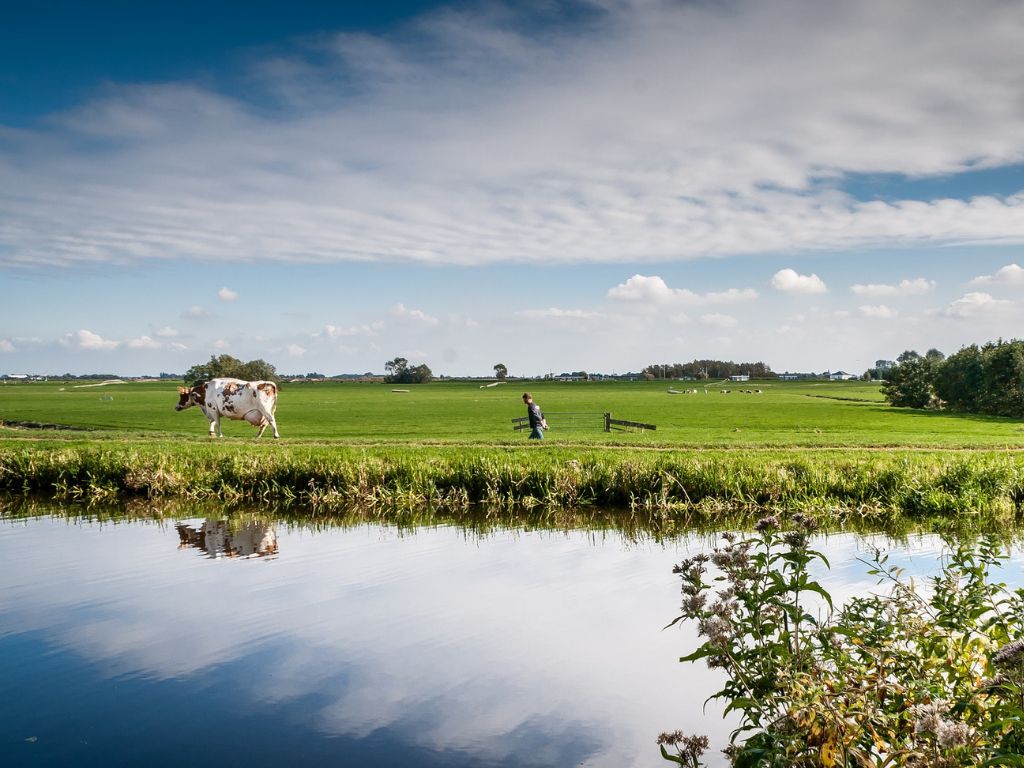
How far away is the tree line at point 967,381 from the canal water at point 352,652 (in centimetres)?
5759

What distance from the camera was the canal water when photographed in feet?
27.8

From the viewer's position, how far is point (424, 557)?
17.0 meters

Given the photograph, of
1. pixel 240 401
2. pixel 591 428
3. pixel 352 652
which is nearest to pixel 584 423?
pixel 591 428

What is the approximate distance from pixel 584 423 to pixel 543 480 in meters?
29.7

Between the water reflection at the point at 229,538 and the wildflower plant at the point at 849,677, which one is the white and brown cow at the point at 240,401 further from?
the wildflower plant at the point at 849,677

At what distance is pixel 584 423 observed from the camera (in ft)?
175

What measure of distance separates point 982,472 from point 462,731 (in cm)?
1971

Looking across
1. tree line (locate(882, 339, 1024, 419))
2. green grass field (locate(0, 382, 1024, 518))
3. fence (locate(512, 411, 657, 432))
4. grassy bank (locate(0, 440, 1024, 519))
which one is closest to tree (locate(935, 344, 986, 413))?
tree line (locate(882, 339, 1024, 419))

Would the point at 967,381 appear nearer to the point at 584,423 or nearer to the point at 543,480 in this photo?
the point at 584,423

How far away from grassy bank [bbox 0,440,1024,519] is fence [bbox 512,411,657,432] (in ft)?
56.7

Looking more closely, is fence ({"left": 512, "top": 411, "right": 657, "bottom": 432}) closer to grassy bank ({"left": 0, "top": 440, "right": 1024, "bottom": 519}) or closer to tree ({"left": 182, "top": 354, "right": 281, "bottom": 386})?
grassy bank ({"left": 0, "top": 440, "right": 1024, "bottom": 519})

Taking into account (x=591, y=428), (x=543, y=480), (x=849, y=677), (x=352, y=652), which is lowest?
(x=352, y=652)

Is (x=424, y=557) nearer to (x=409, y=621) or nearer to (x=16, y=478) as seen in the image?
(x=409, y=621)

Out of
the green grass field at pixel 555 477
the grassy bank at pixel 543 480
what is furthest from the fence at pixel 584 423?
the grassy bank at pixel 543 480
